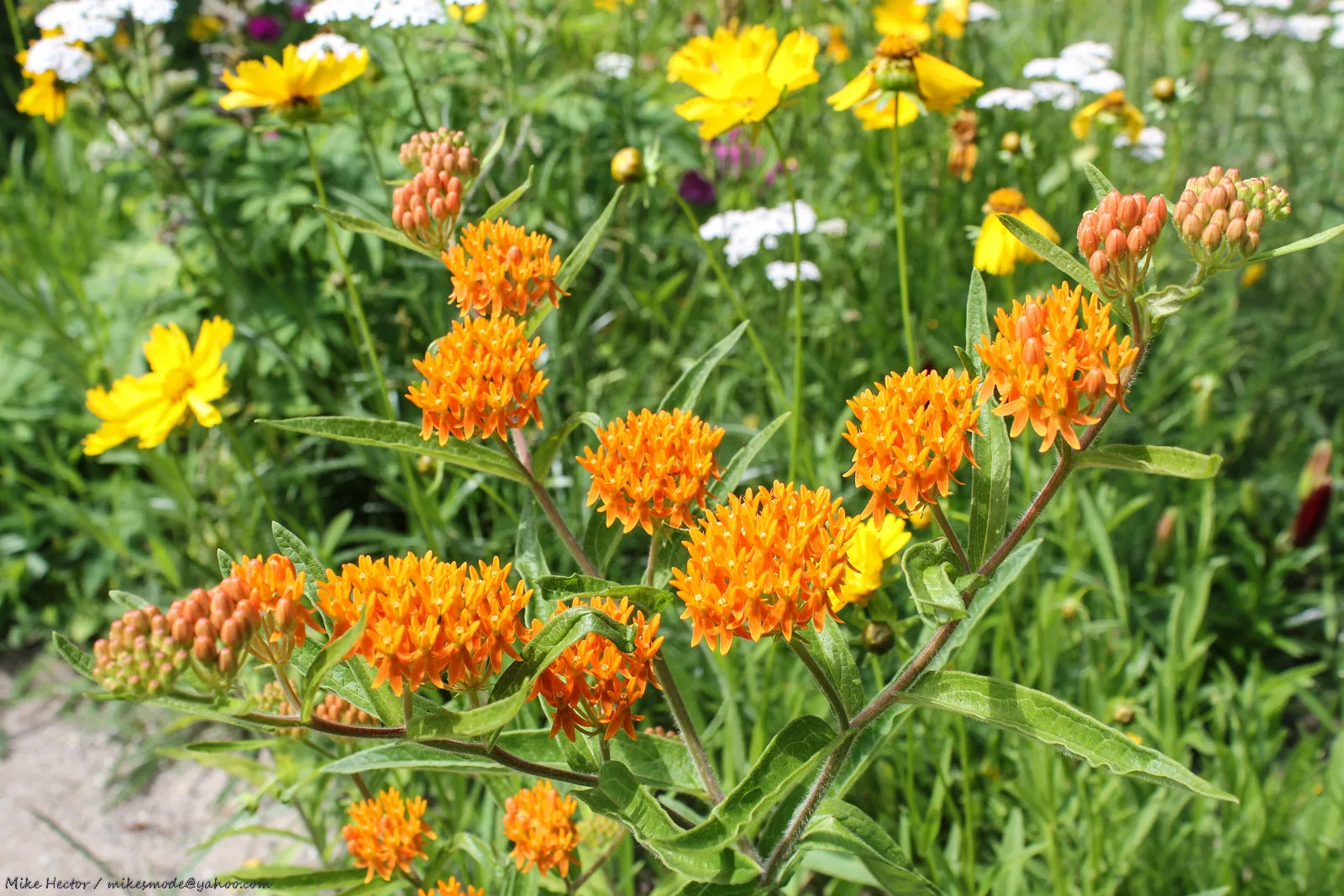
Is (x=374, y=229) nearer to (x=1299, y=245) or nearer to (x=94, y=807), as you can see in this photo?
(x=1299, y=245)

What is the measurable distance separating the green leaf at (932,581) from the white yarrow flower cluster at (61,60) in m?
2.57

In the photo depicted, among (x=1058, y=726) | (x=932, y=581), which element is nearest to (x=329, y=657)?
(x=932, y=581)

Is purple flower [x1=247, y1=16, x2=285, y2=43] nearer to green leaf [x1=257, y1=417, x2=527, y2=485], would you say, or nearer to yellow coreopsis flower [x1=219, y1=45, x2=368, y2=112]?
yellow coreopsis flower [x1=219, y1=45, x2=368, y2=112]

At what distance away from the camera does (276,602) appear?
1.13 metres

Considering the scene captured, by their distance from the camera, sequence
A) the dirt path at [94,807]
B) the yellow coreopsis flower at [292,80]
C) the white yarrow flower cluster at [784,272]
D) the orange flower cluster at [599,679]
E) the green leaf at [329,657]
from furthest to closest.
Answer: the dirt path at [94,807], the white yarrow flower cluster at [784,272], the yellow coreopsis flower at [292,80], the orange flower cluster at [599,679], the green leaf at [329,657]

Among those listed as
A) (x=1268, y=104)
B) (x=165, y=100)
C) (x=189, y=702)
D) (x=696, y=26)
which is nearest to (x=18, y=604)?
(x=165, y=100)

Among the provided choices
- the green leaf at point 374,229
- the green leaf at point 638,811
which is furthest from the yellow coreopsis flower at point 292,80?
the green leaf at point 638,811

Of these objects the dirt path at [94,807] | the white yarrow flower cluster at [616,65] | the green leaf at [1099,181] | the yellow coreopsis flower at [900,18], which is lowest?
the dirt path at [94,807]

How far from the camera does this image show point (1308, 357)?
3486 mm

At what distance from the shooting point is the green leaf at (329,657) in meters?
0.96

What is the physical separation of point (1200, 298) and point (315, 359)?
10.4 ft

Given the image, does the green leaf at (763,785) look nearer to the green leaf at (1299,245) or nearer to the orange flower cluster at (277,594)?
the orange flower cluster at (277,594)

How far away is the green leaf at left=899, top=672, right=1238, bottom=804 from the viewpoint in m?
1.03

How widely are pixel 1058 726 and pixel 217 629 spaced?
0.86m
